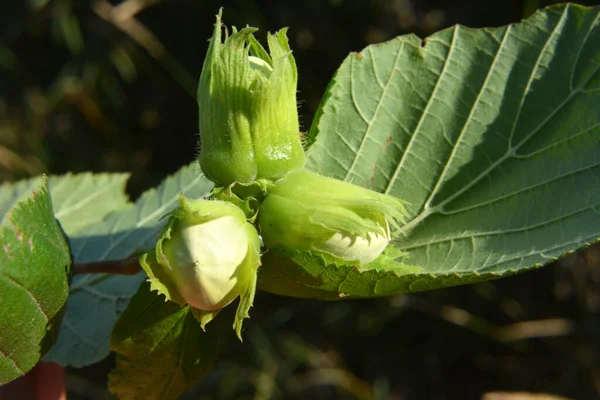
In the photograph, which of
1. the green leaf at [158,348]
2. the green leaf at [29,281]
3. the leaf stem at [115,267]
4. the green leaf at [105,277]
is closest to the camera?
the green leaf at [29,281]

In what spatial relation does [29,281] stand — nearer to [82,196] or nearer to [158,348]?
[158,348]

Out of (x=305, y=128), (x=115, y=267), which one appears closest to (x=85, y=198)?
(x=115, y=267)

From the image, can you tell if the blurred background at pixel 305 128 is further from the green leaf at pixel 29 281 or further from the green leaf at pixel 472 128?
the green leaf at pixel 29 281

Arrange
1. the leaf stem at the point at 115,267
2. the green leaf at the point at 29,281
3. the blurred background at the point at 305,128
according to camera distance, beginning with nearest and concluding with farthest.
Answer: the green leaf at the point at 29,281 → the leaf stem at the point at 115,267 → the blurred background at the point at 305,128

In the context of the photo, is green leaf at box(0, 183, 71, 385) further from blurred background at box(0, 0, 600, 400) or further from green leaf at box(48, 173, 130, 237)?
blurred background at box(0, 0, 600, 400)

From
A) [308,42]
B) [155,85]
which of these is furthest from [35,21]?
[308,42]

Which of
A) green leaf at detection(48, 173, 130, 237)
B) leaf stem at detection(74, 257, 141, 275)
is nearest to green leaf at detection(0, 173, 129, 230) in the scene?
green leaf at detection(48, 173, 130, 237)

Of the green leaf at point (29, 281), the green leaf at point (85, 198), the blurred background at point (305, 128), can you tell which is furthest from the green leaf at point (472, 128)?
the blurred background at point (305, 128)
